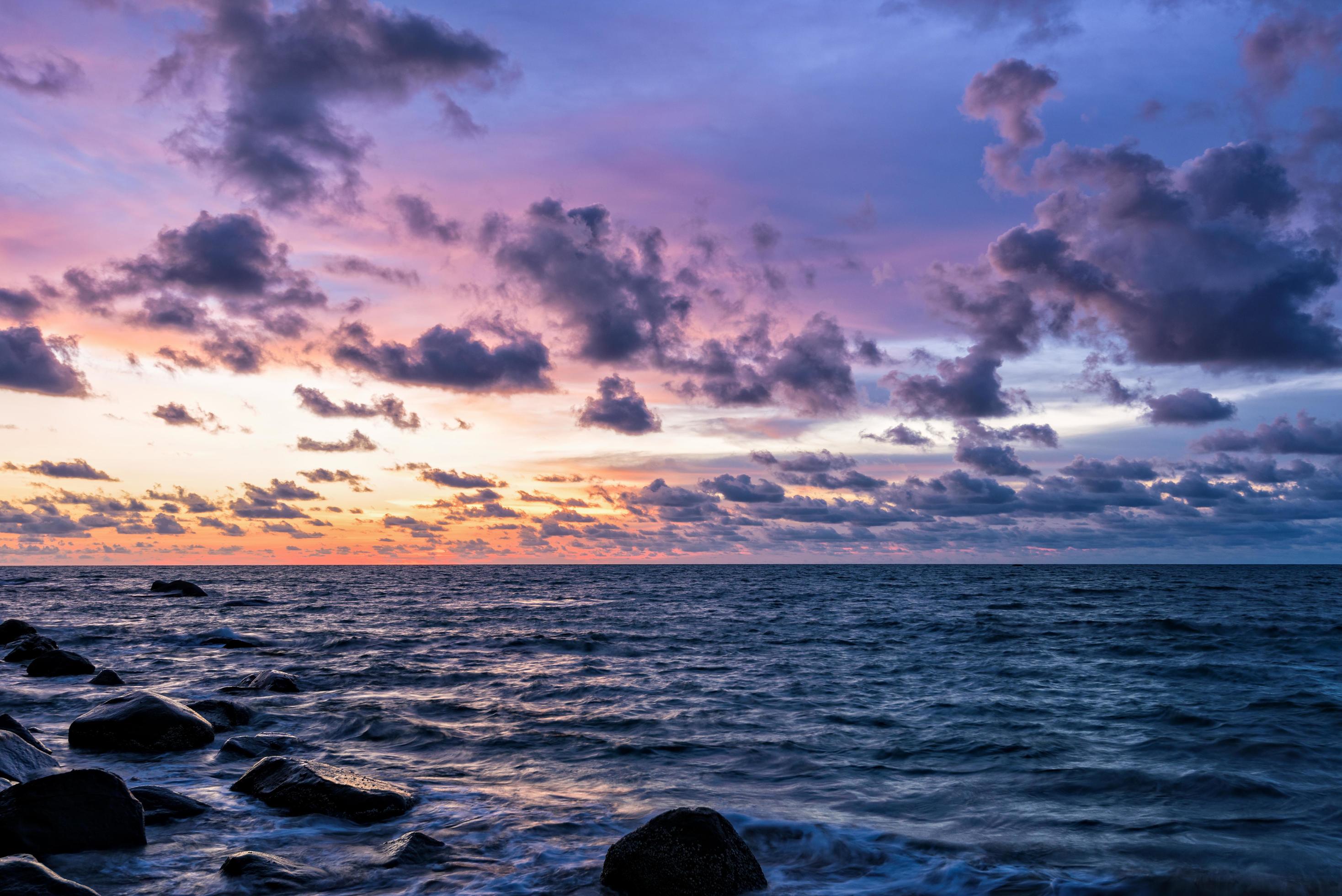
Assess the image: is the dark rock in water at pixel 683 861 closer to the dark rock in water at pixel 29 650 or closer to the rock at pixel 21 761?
the rock at pixel 21 761

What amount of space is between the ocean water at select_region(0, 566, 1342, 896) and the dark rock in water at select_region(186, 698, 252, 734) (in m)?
0.48

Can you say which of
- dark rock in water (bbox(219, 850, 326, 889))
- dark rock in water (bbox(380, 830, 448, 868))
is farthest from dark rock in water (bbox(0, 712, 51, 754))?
dark rock in water (bbox(380, 830, 448, 868))

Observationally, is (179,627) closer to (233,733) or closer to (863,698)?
(233,733)

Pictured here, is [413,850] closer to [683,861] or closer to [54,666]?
[683,861]

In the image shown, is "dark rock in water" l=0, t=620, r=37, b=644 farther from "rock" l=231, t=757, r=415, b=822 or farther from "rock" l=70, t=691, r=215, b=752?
"rock" l=231, t=757, r=415, b=822

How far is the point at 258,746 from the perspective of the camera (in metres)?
13.8

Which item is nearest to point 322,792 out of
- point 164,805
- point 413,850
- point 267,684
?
point 164,805

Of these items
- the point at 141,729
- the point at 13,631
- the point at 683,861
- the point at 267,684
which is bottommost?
the point at 13,631

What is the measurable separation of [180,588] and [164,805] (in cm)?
7326

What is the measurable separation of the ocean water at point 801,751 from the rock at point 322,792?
0.26 meters

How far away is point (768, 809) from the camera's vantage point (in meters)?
11.1

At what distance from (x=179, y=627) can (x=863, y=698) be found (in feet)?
115

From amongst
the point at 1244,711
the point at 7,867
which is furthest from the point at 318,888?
the point at 1244,711

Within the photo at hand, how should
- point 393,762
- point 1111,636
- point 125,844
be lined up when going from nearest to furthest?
point 125,844 → point 393,762 → point 1111,636
